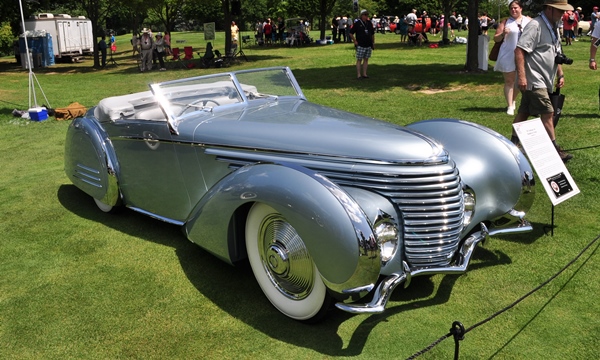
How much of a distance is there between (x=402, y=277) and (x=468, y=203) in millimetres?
1064

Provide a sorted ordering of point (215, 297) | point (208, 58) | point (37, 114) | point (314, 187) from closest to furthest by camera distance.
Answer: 1. point (314, 187)
2. point (215, 297)
3. point (37, 114)
4. point (208, 58)

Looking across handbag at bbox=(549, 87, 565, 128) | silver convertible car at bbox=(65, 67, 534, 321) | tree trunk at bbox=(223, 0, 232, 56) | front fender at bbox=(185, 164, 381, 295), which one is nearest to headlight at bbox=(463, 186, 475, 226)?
silver convertible car at bbox=(65, 67, 534, 321)

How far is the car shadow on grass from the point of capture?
330 cm

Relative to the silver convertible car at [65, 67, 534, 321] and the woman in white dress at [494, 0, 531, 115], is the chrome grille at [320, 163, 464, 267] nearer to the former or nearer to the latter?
the silver convertible car at [65, 67, 534, 321]

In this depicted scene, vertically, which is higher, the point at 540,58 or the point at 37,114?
the point at 540,58

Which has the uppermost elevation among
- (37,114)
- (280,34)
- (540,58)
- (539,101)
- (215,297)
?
(280,34)

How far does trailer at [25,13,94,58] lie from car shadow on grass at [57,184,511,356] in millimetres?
26755

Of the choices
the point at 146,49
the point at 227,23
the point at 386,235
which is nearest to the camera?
the point at 386,235

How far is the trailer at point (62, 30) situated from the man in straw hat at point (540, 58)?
89.1ft

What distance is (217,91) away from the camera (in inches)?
190

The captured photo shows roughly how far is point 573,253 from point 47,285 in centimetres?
419

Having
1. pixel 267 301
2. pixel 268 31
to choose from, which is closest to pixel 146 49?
pixel 268 31

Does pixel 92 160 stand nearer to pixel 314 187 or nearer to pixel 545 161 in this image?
pixel 314 187

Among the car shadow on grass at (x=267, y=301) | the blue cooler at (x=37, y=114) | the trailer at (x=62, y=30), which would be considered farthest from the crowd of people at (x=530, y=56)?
the trailer at (x=62, y=30)
